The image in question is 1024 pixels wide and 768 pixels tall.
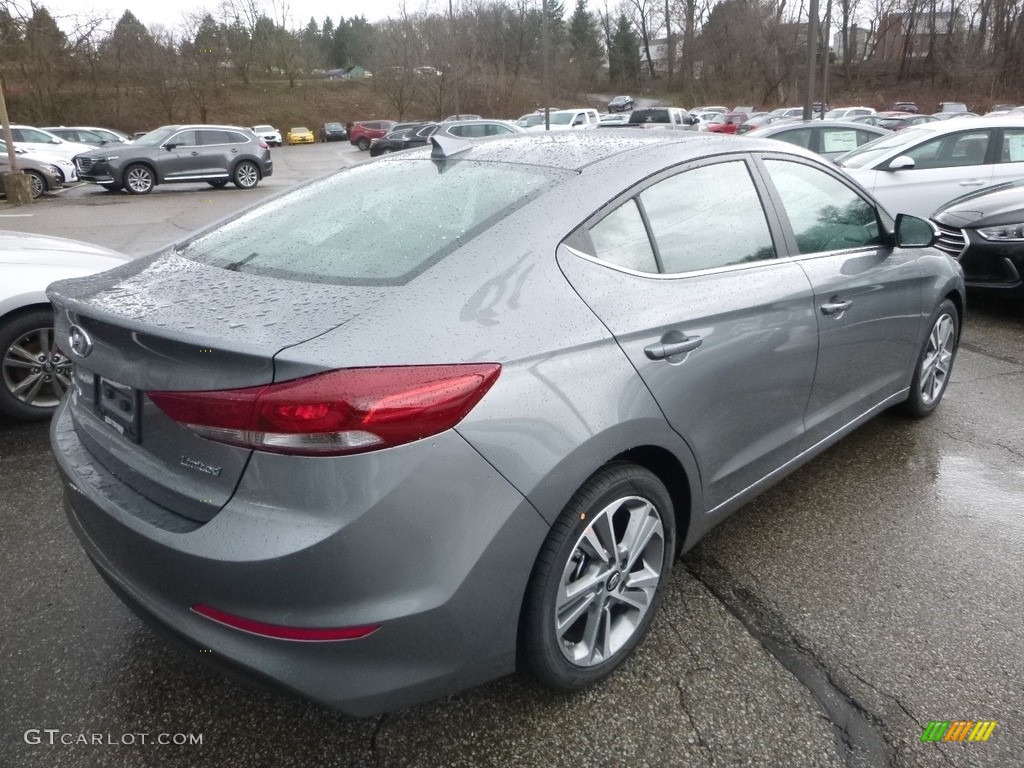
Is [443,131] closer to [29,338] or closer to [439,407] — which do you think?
[29,338]

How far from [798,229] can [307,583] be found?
2.30 meters

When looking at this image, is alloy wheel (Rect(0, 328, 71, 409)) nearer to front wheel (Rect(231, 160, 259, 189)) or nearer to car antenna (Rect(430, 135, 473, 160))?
car antenna (Rect(430, 135, 473, 160))

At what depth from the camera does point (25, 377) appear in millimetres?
4109

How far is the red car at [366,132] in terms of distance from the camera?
42438 mm

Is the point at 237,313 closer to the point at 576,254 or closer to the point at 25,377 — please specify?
the point at 576,254

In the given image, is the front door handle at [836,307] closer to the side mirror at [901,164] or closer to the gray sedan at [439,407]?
the gray sedan at [439,407]

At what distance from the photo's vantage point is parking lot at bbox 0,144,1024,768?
2.09 meters

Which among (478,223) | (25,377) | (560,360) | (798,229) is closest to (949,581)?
(798,229)

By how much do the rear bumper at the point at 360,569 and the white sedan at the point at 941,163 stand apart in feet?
26.3

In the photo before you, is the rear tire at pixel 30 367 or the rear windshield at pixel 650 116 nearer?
A: the rear tire at pixel 30 367

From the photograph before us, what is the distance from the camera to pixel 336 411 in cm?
165

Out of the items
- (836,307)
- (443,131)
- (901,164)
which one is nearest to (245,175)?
(443,131)

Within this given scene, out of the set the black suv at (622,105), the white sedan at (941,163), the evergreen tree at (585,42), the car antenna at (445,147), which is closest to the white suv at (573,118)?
the white sedan at (941,163)

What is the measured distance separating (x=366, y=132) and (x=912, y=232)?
42.3m
